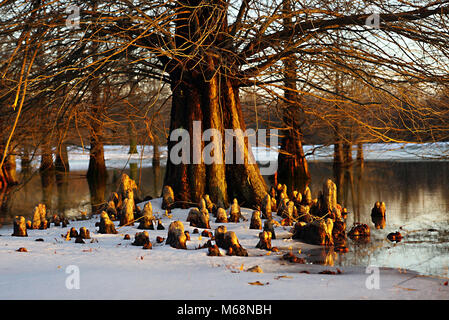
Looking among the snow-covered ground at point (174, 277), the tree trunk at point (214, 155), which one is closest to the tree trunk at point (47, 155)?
the tree trunk at point (214, 155)

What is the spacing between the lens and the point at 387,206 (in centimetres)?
1079

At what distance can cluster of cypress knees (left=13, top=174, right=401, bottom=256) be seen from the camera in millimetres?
5812

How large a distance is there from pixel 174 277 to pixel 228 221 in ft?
12.9

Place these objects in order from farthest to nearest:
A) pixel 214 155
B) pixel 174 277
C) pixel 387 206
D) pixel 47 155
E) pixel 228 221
→ pixel 47 155
pixel 387 206
pixel 214 155
pixel 228 221
pixel 174 277

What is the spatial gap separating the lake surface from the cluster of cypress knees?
0.33 metres

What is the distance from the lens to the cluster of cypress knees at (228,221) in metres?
5.81

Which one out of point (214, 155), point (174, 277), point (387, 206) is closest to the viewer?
point (174, 277)

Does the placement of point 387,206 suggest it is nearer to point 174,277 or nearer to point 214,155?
point 214,155

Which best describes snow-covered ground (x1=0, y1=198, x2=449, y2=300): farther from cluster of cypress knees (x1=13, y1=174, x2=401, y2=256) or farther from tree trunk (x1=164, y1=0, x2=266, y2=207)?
tree trunk (x1=164, y1=0, x2=266, y2=207)

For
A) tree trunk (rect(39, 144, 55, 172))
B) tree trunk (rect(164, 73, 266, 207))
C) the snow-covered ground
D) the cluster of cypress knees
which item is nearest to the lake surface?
the cluster of cypress knees

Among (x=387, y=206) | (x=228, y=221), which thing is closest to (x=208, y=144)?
(x=228, y=221)
